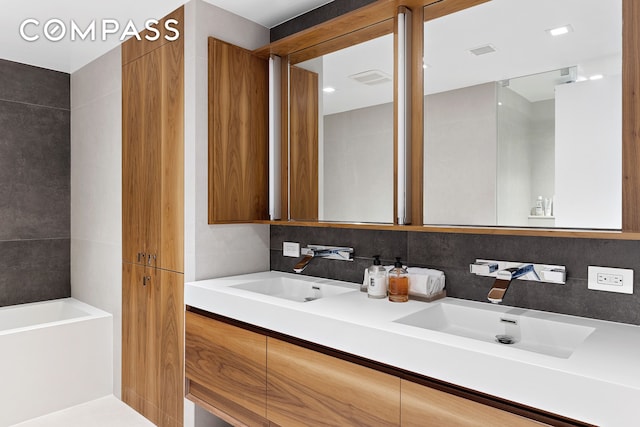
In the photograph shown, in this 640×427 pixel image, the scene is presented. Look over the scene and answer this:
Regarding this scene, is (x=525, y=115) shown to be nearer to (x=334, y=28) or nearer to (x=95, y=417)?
(x=334, y=28)

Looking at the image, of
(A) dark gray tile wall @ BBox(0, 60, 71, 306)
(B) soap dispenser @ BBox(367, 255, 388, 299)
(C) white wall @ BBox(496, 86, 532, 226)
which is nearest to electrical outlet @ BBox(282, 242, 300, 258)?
(B) soap dispenser @ BBox(367, 255, 388, 299)

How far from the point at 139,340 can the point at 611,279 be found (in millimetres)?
2481

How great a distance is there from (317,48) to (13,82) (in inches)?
95.5

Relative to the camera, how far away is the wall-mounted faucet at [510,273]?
58.2 inches

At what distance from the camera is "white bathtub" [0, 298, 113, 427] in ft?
8.36

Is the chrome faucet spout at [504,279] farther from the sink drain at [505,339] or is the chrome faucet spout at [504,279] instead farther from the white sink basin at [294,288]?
the white sink basin at [294,288]

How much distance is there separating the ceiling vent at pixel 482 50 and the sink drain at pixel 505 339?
1.09 m

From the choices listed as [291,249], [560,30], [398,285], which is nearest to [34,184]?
[291,249]

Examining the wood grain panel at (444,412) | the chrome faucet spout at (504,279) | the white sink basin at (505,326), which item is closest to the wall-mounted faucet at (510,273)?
the chrome faucet spout at (504,279)

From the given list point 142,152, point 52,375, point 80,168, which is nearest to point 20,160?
point 80,168

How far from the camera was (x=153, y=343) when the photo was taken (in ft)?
8.27

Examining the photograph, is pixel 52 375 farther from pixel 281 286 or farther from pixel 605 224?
pixel 605 224

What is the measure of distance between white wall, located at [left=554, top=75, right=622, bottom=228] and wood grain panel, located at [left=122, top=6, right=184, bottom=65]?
192 cm

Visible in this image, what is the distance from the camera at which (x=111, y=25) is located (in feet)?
8.54
